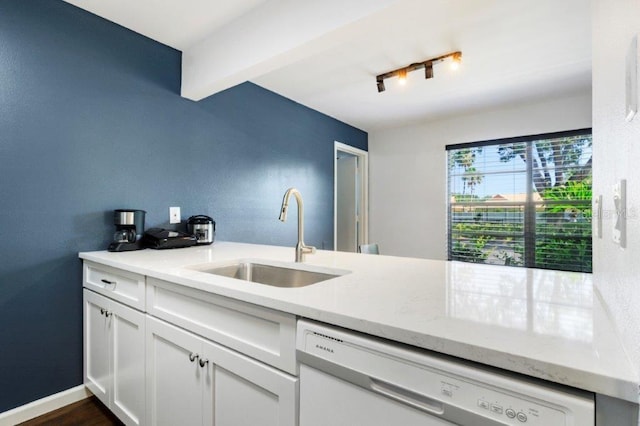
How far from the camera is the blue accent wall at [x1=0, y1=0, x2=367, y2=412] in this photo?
5.48 feet

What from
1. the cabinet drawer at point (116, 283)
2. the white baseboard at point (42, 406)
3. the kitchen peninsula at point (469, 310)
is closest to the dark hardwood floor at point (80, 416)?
the white baseboard at point (42, 406)

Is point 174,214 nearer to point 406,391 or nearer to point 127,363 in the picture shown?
point 127,363

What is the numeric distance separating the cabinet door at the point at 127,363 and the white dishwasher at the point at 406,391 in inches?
38.2

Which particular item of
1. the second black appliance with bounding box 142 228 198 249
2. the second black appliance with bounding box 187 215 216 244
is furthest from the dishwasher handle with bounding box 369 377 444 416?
Answer: the second black appliance with bounding box 187 215 216 244

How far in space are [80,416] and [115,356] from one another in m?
0.49

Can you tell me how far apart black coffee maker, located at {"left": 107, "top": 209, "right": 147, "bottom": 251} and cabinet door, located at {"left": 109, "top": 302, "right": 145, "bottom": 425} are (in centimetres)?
41

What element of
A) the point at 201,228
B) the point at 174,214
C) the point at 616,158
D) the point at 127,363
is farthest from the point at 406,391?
the point at 174,214

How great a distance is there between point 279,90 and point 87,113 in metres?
1.73

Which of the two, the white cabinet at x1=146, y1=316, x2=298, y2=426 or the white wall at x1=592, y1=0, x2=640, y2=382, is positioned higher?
the white wall at x1=592, y1=0, x2=640, y2=382

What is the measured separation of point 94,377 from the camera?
5.91ft

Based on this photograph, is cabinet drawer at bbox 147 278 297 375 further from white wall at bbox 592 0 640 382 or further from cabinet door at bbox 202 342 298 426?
white wall at bbox 592 0 640 382

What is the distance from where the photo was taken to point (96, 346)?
1794 mm

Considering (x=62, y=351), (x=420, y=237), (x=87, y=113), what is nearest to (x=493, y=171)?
(x=420, y=237)

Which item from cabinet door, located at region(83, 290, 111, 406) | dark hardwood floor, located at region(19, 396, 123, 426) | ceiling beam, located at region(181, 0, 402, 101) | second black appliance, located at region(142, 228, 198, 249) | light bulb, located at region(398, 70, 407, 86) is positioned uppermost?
light bulb, located at region(398, 70, 407, 86)
